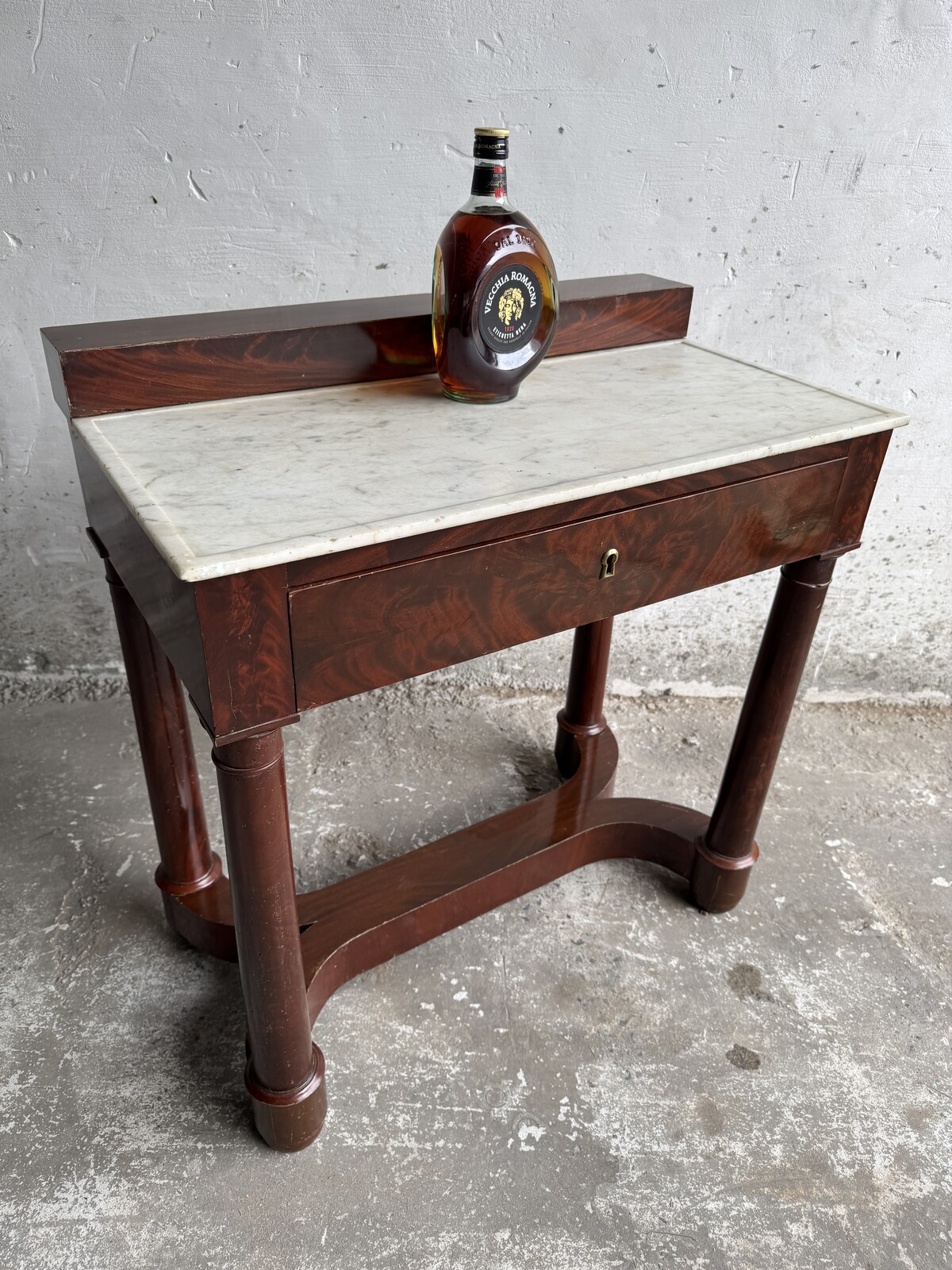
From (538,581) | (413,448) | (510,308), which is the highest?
(510,308)

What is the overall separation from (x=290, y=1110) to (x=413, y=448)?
0.94m

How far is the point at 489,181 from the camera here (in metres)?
1.18

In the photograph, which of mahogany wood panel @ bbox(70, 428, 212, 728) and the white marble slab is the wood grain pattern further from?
the white marble slab

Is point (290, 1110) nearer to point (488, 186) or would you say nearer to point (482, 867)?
point (482, 867)

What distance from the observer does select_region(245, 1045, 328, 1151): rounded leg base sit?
1.32 metres

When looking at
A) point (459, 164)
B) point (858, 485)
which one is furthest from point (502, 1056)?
point (459, 164)

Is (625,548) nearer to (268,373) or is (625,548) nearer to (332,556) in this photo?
(332,556)

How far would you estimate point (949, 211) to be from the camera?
1.95 meters

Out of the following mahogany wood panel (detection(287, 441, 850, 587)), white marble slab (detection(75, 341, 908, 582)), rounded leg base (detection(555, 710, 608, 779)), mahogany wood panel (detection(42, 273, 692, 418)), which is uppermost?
mahogany wood panel (detection(42, 273, 692, 418))

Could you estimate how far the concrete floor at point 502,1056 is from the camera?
130 cm

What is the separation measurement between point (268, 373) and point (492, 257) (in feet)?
1.12

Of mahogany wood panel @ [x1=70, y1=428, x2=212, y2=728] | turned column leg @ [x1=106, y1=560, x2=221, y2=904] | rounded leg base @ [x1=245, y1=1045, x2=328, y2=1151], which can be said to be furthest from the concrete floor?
mahogany wood panel @ [x1=70, y1=428, x2=212, y2=728]

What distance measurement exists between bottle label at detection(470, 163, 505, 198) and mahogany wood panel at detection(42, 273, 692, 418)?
0.64 feet

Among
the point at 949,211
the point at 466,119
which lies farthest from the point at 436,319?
the point at 949,211
